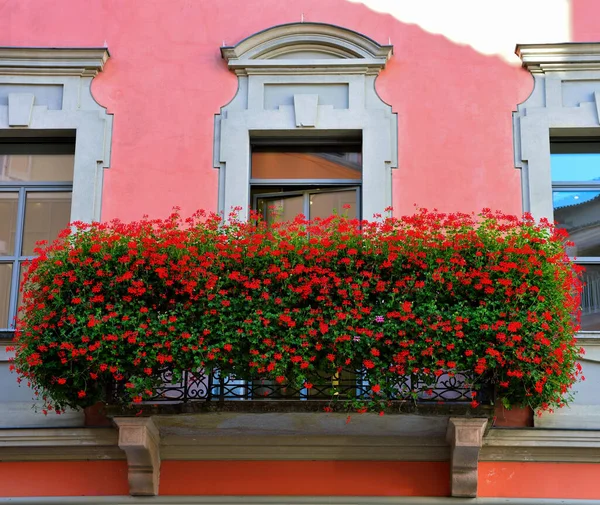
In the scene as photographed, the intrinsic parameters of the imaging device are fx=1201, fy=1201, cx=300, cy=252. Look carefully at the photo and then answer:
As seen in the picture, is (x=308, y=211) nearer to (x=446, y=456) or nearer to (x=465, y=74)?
(x=465, y=74)

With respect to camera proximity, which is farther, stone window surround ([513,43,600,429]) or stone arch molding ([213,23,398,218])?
stone arch molding ([213,23,398,218])

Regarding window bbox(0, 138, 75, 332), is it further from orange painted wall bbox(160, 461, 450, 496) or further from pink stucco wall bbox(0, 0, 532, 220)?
orange painted wall bbox(160, 461, 450, 496)

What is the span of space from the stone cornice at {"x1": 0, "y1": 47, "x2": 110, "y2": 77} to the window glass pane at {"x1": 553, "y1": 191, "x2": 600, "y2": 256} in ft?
13.4

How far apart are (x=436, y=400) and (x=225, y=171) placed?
9.05 ft

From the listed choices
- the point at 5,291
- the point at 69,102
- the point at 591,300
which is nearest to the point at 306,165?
the point at 69,102

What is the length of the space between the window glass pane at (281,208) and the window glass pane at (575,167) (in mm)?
2169

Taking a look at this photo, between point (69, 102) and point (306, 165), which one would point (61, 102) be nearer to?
point (69, 102)

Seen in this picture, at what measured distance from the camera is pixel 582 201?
10.1 metres

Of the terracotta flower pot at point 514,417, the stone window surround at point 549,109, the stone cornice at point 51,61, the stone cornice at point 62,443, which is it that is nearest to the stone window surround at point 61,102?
the stone cornice at point 51,61

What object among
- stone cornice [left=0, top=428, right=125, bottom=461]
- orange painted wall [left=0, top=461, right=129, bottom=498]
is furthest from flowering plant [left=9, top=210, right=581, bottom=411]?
orange painted wall [left=0, top=461, right=129, bottom=498]

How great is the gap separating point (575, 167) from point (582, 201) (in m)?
0.32

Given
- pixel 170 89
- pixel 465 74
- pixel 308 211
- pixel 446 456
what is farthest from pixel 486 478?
pixel 170 89

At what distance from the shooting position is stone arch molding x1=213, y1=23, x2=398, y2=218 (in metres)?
10.0

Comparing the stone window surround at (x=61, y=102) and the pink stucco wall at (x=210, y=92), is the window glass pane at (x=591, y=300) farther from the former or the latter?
the stone window surround at (x=61, y=102)
